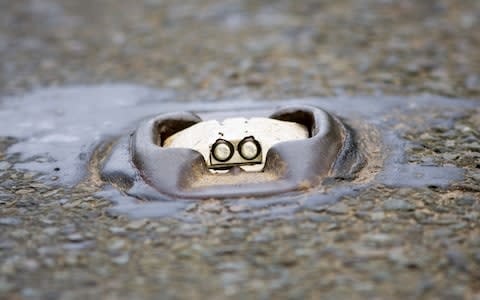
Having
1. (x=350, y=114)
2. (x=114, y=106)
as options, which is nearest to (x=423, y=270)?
(x=350, y=114)

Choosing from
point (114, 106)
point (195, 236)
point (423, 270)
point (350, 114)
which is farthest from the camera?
point (114, 106)

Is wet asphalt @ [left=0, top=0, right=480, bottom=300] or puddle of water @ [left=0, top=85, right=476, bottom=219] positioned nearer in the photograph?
wet asphalt @ [left=0, top=0, right=480, bottom=300]

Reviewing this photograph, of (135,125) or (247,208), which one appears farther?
(135,125)

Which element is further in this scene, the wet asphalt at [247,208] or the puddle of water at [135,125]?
the puddle of water at [135,125]

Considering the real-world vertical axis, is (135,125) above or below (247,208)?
above

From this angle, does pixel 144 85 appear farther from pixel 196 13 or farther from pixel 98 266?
pixel 98 266

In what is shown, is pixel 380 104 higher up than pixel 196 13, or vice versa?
pixel 196 13

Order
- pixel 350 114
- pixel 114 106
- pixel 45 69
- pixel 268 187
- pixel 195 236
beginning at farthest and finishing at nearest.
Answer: pixel 45 69 → pixel 114 106 → pixel 350 114 → pixel 268 187 → pixel 195 236

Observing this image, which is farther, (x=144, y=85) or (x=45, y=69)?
(x=45, y=69)
